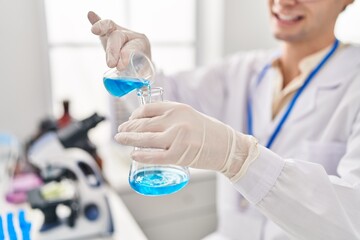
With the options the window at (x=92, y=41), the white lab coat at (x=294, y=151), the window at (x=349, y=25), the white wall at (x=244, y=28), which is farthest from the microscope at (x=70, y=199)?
the white wall at (x=244, y=28)

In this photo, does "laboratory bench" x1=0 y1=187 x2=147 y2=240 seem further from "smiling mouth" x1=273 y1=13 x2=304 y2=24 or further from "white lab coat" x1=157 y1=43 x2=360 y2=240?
"smiling mouth" x1=273 y1=13 x2=304 y2=24

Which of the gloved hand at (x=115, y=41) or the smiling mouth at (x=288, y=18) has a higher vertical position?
the smiling mouth at (x=288, y=18)

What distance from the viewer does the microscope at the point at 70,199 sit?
1.02m

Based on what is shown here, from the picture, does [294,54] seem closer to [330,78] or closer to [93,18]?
[330,78]

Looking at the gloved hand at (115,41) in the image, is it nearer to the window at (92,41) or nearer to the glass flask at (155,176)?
the glass flask at (155,176)

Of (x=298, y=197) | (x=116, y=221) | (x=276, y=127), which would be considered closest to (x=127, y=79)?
(x=298, y=197)

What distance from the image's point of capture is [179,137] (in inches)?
21.2

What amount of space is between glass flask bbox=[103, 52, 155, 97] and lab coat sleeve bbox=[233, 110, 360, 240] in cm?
25

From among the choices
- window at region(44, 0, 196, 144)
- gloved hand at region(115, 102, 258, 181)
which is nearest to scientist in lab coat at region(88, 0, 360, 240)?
gloved hand at region(115, 102, 258, 181)

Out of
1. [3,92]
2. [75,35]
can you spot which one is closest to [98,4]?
[75,35]

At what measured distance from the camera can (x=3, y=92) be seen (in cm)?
163

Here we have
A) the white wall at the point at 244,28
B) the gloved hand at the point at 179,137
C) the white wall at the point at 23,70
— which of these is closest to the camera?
the gloved hand at the point at 179,137

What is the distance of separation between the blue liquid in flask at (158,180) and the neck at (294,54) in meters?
0.69

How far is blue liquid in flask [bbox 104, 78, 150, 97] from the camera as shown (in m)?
0.61
